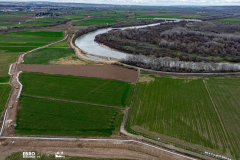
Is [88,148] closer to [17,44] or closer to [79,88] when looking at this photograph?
[79,88]

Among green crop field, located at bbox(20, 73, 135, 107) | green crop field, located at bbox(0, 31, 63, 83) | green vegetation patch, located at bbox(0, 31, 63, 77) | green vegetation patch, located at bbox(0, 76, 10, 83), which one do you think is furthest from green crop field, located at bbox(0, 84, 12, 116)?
green vegetation patch, located at bbox(0, 31, 63, 77)

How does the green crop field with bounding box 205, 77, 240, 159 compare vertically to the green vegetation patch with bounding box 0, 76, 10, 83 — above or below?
below

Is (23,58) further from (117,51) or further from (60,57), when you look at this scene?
(117,51)

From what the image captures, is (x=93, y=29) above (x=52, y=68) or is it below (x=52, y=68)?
above

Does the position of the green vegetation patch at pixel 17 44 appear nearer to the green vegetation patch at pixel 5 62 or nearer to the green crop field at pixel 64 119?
the green vegetation patch at pixel 5 62

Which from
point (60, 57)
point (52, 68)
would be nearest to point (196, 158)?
point (52, 68)

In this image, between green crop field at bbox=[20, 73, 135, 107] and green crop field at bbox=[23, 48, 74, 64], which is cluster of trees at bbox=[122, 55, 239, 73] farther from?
green crop field at bbox=[23, 48, 74, 64]
